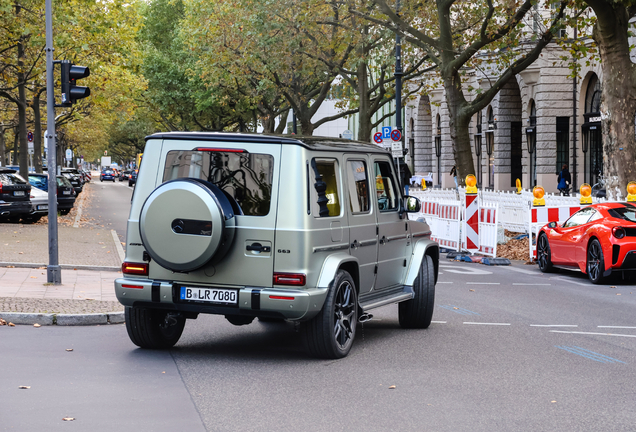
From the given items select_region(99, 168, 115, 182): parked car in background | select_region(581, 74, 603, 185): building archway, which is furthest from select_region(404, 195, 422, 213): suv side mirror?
select_region(99, 168, 115, 182): parked car in background

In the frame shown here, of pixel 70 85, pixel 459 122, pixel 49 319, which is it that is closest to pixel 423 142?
pixel 459 122

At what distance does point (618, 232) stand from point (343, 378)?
8.30m

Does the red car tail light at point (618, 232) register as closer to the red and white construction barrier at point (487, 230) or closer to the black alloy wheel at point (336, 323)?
the red and white construction barrier at point (487, 230)

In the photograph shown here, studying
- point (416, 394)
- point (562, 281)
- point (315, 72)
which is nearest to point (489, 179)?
point (315, 72)

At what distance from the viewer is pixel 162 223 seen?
7211mm

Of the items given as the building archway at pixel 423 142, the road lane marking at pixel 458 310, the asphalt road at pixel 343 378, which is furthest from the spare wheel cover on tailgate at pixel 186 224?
the building archway at pixel 423 142

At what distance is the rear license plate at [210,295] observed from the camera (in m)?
7.24

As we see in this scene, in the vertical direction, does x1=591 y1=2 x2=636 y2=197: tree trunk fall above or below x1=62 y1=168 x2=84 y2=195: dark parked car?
above

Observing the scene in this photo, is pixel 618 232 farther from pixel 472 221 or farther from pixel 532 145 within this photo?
pixel 532 145

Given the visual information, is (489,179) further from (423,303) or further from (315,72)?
(423,303)

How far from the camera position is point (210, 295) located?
23.9 feet

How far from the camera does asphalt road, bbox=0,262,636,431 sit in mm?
5523

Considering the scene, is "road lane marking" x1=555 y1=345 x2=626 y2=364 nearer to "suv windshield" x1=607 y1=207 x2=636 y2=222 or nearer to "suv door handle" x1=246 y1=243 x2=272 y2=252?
"suv door handle" x1=246 y1=243 x2=272 y2=252

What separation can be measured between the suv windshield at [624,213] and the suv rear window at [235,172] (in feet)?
27.9
